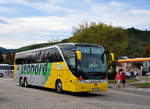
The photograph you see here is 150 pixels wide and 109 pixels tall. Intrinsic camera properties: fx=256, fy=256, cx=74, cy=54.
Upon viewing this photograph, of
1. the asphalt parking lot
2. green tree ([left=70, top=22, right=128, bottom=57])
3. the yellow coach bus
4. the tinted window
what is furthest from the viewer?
green tree ([left=70, top=22, right=128, bottom=57])

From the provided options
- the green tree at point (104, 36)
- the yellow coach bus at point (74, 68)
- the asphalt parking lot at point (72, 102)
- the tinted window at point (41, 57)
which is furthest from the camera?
the green tree at point (104, 36)

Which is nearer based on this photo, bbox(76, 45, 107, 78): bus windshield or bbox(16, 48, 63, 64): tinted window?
bbox(76, 45, 107, 78): bus windshield

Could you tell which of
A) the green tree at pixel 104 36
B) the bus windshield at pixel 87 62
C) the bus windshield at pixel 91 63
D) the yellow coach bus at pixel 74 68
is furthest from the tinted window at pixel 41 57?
the green tree at pixel 104 36

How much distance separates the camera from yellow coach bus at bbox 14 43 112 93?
15227 millimetres

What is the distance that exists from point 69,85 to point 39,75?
5618mm

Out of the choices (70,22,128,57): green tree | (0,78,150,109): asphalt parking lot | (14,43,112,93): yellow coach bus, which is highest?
(70,22,128,57): green tree

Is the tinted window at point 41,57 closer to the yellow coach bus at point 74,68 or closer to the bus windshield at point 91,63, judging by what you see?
the yellow coach bus at point 74,68

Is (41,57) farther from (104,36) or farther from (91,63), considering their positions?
(104,36)

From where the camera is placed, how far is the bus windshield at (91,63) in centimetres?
1528

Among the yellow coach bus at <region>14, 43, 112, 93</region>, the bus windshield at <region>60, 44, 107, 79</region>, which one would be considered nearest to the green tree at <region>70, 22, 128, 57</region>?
the yellow coach bus at <region>14, 43, 112, 93</region>

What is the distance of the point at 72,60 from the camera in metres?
15.6

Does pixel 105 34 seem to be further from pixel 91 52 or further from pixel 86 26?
pixel 91 52

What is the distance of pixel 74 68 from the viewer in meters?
15.3

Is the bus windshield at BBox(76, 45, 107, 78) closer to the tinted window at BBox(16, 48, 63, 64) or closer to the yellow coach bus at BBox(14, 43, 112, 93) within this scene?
the yellow coach bus at BBox(14, 43, 112, 93)
